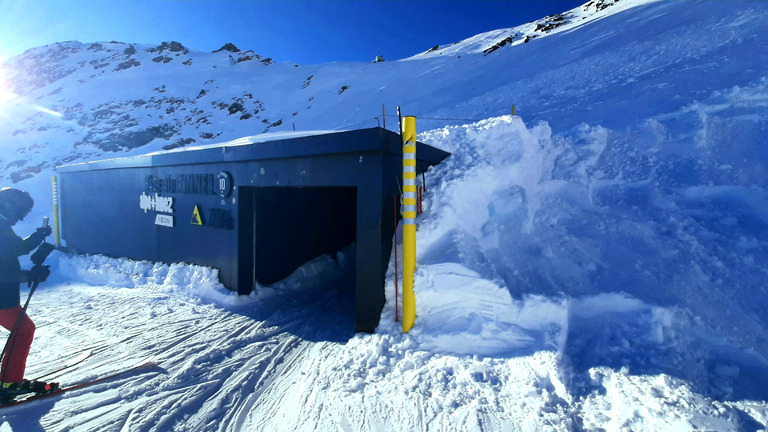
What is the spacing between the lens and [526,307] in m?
3.82

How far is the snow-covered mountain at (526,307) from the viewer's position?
9.34 feet

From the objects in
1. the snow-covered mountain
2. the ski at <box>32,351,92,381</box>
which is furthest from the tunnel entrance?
the ski at <box>32,351,92,381</box>

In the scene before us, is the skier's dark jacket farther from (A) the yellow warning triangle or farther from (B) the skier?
(A) the yellow warning triangle

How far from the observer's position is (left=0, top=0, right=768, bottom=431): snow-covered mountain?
2.85 meters

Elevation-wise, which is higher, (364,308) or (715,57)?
(715,57)

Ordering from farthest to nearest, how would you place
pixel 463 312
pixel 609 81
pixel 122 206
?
pixel 609 81
pixel 122 206
pixel 463 312

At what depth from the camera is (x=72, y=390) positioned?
3551mm

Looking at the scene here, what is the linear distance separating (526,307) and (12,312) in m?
5.81

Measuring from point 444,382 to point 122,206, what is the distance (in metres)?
10.2

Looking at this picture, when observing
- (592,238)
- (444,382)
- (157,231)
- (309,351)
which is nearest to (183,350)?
(309,351)

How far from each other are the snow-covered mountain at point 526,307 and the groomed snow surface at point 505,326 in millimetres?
24

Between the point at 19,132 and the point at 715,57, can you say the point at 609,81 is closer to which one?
the point at 715,57

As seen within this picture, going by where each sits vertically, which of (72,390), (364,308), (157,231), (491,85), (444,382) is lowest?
(72,390)

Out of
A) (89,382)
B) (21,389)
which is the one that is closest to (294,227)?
(89,382)
